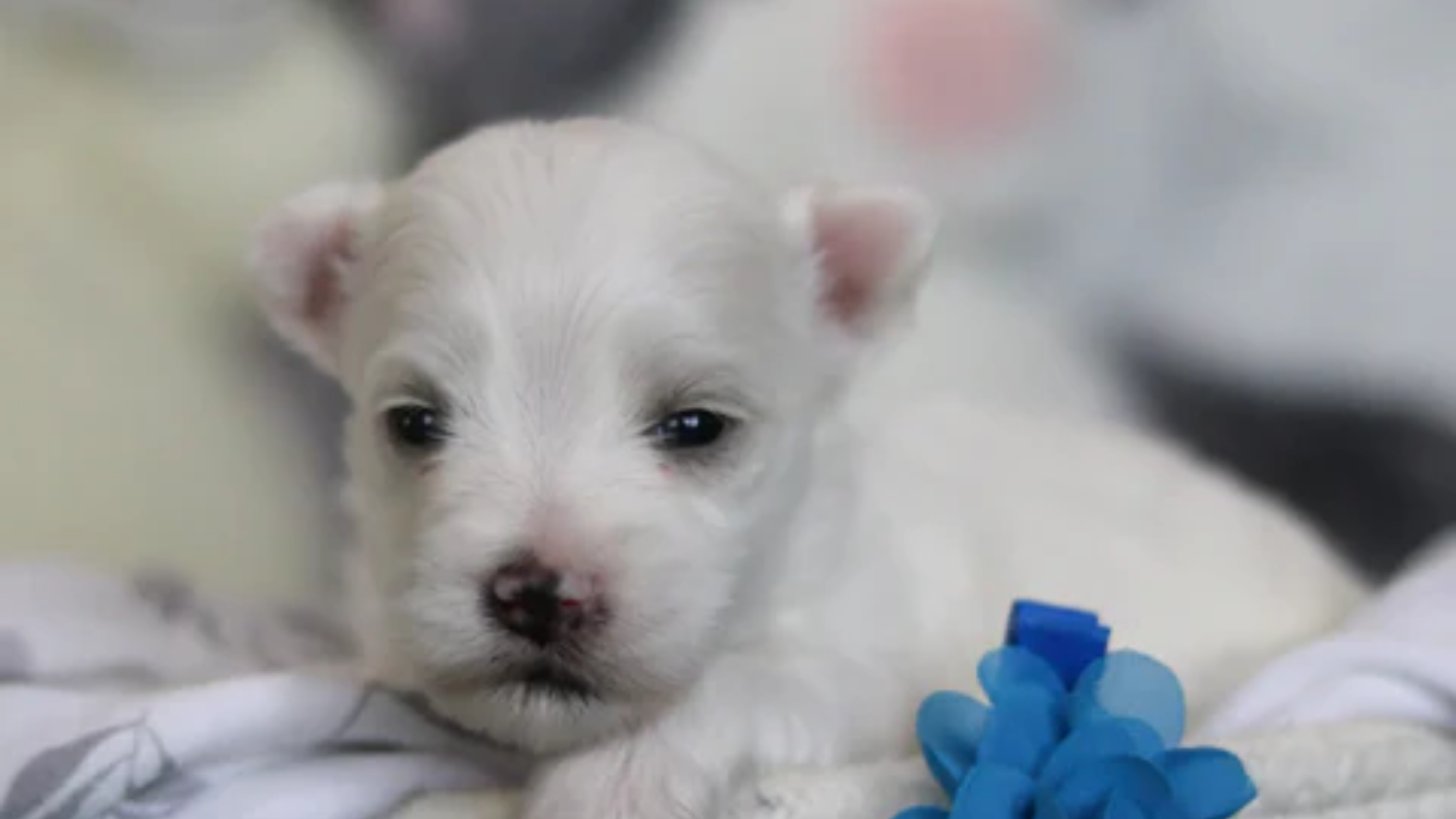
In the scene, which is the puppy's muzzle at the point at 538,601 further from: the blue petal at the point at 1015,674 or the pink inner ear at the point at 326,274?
the pink inner ear at the point at 326,274

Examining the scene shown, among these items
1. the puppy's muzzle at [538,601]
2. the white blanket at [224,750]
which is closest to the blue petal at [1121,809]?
the puppy's muzzle at [538,601]

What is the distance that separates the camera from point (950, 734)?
1.04 meters

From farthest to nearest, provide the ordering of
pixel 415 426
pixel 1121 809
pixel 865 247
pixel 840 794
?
pixel 865 247, pixel 415 426, pixel 840 794, pixel 1121 809

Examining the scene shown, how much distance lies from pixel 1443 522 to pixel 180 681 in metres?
1.75

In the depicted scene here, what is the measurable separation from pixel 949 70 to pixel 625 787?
1591 mm

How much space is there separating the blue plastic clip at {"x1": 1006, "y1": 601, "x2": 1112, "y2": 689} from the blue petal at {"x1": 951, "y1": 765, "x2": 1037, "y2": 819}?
0.11 m

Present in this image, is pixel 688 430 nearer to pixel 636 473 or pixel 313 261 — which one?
pixel 636 473

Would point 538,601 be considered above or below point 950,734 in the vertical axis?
above

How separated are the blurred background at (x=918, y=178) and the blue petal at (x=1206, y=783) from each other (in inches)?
54.8

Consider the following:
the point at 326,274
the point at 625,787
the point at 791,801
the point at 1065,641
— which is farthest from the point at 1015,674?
the point at 326,274

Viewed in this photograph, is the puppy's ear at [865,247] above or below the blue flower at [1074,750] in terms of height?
above

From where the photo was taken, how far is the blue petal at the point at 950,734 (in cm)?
102

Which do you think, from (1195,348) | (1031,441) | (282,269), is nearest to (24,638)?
(282,269)

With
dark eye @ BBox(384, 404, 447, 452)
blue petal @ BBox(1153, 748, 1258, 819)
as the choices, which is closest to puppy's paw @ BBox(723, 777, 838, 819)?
blue petal @ BBox(1153, 748, 1258, 819)
